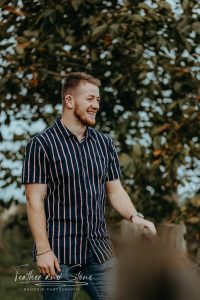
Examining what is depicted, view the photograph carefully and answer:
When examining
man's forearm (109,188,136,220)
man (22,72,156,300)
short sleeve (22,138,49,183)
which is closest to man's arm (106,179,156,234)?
man's forearm (109,188,136,220)

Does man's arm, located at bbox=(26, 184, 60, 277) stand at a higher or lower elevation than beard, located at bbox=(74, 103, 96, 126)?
lower

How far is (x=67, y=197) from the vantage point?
9.00 feet

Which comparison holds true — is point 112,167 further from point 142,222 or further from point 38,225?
point 38,225

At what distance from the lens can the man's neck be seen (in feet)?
9.48

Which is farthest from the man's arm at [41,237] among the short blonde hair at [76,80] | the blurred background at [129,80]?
the blurred background at [129,80]

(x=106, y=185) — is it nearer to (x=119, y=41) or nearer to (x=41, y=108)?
(x=119, y=41)

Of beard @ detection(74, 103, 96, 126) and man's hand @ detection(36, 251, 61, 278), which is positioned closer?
man's hand @ detection(36, 251, 61, 278)

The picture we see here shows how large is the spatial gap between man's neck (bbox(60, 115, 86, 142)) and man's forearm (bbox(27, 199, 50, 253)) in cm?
41

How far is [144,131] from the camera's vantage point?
5957 millimetres

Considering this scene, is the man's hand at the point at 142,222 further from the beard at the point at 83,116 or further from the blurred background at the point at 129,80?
the blurred background at the point at 129,80

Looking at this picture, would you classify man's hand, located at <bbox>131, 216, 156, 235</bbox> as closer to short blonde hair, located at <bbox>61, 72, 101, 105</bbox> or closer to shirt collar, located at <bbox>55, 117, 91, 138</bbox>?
shirt collar, located at <bbox>55, 117, 91, 138</bbox>

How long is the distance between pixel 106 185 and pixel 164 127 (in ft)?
8.96

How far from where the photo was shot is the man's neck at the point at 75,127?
9.48 ft

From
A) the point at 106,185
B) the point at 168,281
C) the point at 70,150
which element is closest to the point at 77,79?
the point at 70,150
